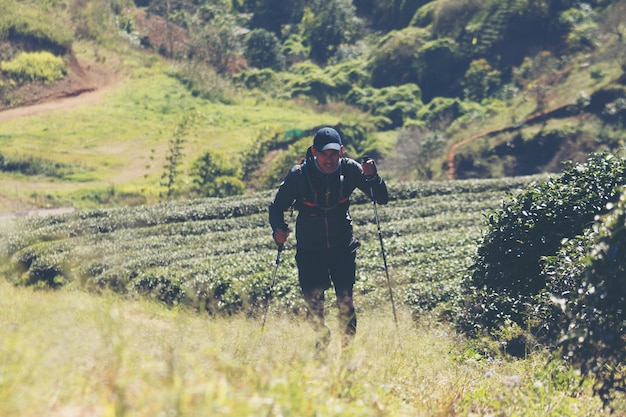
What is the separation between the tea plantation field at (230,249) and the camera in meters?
14.0

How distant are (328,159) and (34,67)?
41661 mm

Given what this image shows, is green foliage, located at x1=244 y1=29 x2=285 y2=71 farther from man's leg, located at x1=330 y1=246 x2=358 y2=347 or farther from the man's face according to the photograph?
the man's face

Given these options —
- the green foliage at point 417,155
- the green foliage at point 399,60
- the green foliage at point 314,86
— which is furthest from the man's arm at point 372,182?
the green foliage at point 399,60

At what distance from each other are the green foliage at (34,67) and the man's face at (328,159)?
4061 cm

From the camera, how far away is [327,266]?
7.10 meters

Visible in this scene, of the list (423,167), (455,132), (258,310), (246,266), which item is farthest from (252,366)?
(455,132)

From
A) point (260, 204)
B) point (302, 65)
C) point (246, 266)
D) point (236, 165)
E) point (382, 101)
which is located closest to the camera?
point (246, 266)

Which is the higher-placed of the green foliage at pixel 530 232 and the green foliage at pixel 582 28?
the green foliage at pixel 582 28

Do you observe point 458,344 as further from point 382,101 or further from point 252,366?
point 382,101

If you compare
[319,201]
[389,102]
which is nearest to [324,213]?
[319,201]

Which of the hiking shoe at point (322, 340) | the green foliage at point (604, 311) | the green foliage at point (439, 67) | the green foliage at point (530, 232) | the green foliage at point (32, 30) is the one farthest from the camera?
the green foliage at point (439, 67)

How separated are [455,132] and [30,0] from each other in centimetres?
3405

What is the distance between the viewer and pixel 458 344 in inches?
356

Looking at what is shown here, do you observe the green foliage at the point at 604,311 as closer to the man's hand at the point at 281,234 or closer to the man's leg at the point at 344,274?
the man's leg at the point at 344,274
